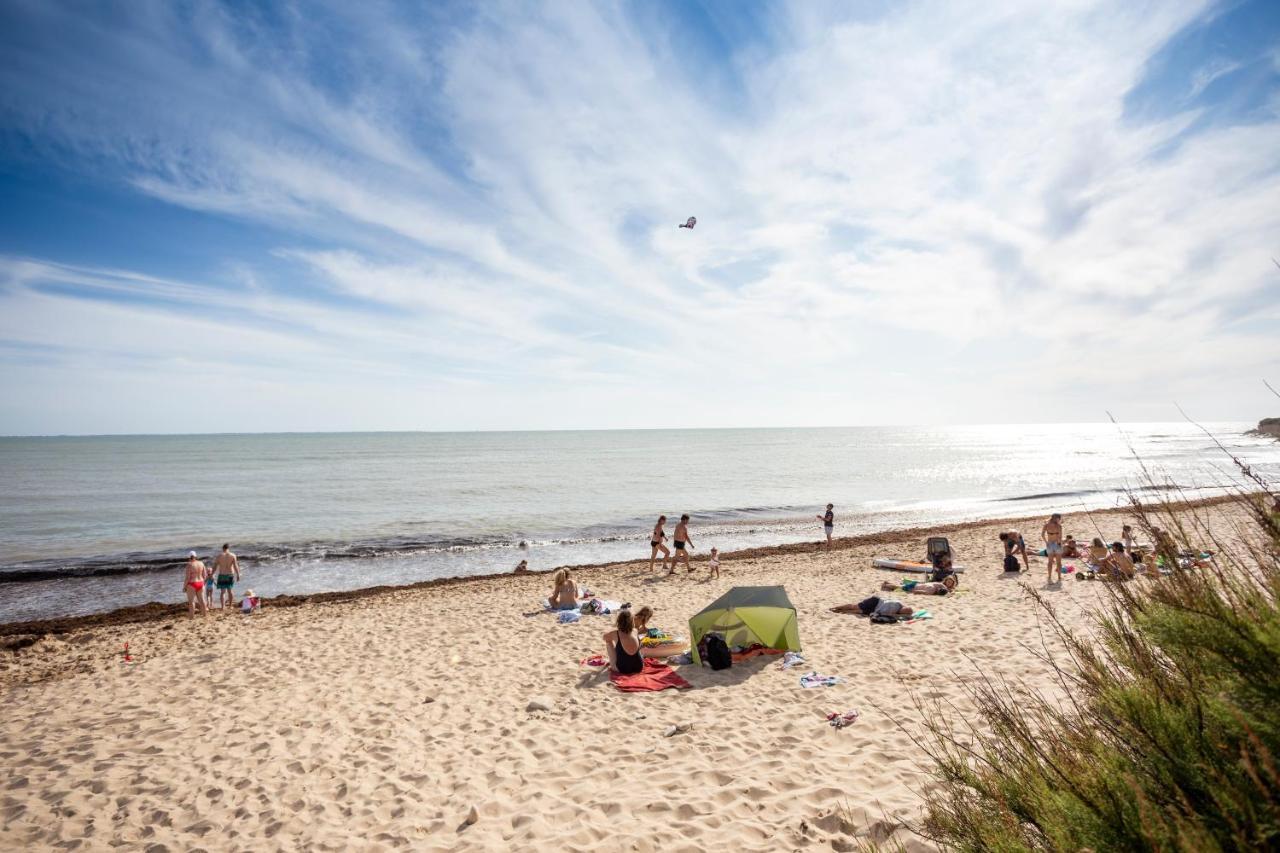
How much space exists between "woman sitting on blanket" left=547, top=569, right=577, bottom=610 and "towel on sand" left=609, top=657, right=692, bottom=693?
4.28 m

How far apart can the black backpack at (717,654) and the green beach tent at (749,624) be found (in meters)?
0.27

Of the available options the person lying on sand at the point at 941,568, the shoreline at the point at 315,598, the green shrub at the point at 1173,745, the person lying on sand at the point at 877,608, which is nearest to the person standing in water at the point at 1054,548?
the shoreline at the point at 315,598

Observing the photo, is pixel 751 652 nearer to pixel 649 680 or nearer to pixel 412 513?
pixel 649 680

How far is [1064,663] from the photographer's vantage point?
27.7ft

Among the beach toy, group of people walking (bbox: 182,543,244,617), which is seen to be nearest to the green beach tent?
the beach toy

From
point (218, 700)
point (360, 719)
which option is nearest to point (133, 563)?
point (218, 700)

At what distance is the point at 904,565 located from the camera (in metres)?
17.8

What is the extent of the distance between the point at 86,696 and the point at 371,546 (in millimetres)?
16903

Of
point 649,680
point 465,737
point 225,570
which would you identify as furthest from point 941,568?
point 225,570

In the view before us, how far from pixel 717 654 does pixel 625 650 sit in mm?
1465

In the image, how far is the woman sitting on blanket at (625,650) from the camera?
30.8ft

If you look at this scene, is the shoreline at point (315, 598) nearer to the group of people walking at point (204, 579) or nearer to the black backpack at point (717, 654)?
the group of people walking at point (204, 579)

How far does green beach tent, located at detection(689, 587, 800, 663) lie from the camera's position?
9953 mm

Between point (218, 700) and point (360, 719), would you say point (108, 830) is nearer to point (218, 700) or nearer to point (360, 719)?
point (360, 719)
